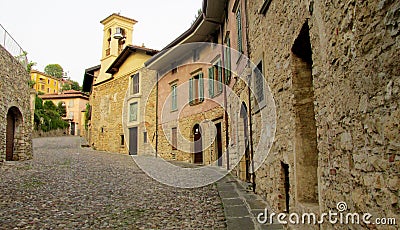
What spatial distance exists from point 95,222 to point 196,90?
9678 mm

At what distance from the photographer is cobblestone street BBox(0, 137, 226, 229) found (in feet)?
13.0

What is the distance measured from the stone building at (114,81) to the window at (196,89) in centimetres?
524

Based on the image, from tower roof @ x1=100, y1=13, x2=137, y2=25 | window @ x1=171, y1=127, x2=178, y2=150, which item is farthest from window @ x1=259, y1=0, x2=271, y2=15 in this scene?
tower roof @ x1=100, y1=13, x2=137, y2=25

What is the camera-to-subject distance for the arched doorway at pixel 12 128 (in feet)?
35.7

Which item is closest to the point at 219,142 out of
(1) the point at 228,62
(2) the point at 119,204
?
(1) the point at 228,62

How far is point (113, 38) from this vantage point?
2233 centimetres

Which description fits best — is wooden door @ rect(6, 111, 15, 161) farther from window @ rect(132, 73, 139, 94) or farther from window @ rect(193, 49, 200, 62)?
window @ rect(132, 73, 139, 94)

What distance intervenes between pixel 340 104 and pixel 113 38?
72.9ft

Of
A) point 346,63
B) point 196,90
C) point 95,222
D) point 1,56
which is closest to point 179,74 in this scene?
point 196,90

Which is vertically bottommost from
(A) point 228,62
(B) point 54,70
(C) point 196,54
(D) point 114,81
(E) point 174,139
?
(E) point 174,139

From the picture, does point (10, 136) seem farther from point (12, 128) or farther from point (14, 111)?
point (14, 111)

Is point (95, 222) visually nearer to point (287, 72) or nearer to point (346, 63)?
point (287, 72)

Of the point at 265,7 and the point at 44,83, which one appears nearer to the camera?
the point at 265,7

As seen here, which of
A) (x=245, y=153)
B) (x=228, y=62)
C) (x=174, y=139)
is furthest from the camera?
(x=174, y=139)
